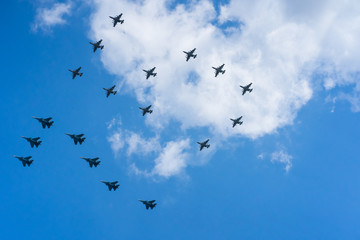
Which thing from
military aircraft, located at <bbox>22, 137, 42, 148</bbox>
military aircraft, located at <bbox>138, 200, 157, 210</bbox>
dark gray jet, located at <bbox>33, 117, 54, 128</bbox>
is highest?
dark gray jet, located at <bbox>33, 117, 54, 128</bbox>

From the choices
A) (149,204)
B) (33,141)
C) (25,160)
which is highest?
(33,141)

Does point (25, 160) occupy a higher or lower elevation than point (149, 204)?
higher

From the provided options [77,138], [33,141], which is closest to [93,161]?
[77,138]

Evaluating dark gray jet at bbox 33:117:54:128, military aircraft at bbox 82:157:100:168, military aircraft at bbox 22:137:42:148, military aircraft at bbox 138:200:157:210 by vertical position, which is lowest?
military aircraft at bbox 138:200:157:210

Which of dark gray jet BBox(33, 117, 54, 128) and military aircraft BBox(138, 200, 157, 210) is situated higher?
dark gray jet BBox(33, 117, 54, 128)

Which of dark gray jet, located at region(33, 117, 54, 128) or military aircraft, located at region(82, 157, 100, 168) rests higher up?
dark gray jet, located at region(33, 117, 54, 128)

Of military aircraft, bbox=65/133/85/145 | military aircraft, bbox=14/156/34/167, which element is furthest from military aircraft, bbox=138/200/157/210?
military aircraft, bbox=14/156/34/167

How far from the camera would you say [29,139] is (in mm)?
99875

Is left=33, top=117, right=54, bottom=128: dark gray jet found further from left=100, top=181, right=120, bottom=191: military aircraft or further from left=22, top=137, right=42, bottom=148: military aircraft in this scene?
left=100, top=181, right=120, bottom=191: military aircraft

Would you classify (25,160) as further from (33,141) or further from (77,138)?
(77,138)

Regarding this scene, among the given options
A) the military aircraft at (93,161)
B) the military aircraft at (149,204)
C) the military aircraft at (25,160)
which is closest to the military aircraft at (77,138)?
the military aircraft at (93,161)

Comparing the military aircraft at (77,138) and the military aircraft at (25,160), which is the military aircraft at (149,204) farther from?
Answer: the military aircraft at (25,160)

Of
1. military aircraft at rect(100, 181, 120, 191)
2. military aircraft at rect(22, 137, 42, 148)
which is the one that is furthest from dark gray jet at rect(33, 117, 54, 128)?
military aircraft at rect(100, 181, 120, 191)

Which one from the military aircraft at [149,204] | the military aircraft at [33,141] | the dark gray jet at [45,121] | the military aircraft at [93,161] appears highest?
the dark gray jet at [45,121]
